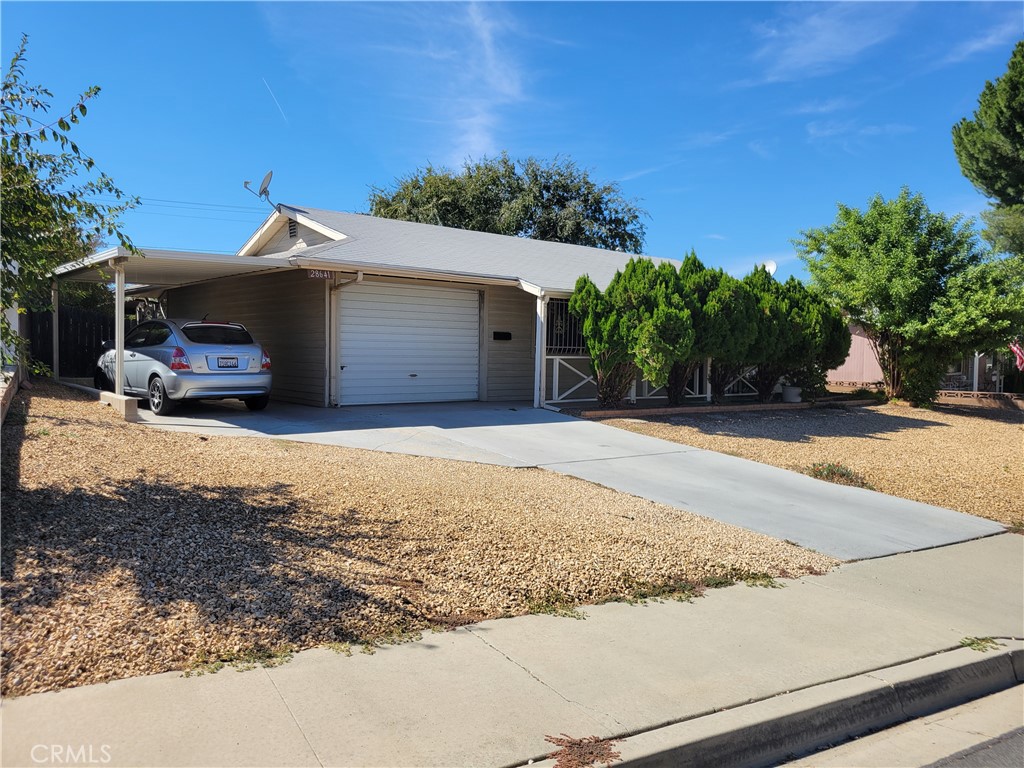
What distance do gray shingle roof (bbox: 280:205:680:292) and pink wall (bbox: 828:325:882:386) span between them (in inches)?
435

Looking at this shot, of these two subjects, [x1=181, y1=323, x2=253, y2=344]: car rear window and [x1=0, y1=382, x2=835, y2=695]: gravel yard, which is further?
[x1=181, y1=323, x2=253, y2=344]: car rear window

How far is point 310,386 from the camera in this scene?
14711mm

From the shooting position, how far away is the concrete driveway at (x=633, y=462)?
7848 millimetres

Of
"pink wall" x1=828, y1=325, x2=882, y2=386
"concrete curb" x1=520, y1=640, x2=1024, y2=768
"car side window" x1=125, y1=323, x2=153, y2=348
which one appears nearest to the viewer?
A: "concrete curb" x1=520, y1=640, x2=1024, y2=768

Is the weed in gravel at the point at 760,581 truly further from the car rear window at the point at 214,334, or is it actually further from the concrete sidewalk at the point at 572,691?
the car rear window at the point at 214,334

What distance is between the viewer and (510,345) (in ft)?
55.7

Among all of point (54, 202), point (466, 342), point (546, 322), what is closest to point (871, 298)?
point (546, 322)

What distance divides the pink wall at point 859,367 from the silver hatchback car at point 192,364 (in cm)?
2111

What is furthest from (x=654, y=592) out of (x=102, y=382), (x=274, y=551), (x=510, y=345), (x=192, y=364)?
(x=102, y=382)

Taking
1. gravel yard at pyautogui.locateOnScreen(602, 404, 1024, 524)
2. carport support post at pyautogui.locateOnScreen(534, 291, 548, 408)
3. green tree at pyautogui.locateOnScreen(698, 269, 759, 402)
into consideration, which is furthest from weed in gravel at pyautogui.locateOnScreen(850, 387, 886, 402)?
carport support post at pyautogui.locateOnScreen(534, 291, 548, 408)

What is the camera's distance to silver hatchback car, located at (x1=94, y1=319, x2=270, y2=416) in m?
11.6

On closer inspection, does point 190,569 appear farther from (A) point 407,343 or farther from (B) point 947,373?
(B) point 947,373

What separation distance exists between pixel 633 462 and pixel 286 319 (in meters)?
8.30

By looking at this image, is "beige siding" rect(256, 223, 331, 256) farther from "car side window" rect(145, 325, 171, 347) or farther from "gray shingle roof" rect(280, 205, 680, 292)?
"car side window" rect(145, 325, 171, 347)
